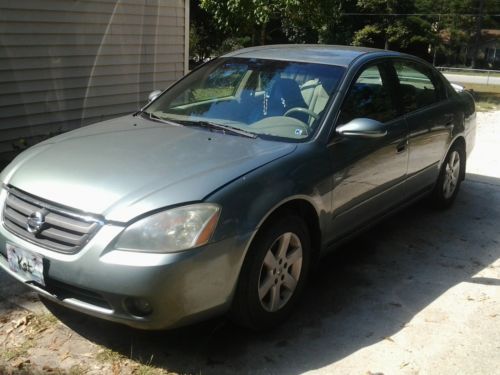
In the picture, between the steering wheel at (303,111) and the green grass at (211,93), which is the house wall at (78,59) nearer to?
the green grass at (211,93)

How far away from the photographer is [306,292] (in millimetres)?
3855

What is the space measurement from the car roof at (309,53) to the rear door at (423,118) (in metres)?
0.34

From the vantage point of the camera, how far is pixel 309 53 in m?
4.29

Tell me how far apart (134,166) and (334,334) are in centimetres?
152

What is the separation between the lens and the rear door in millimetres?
4559

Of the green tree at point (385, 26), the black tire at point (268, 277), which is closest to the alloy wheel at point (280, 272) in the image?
the black tire at point (268, 277)

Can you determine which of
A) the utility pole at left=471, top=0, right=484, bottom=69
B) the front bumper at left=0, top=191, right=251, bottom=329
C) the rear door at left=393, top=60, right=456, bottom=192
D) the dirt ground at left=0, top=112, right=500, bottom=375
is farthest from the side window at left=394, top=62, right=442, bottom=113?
the utility pole at left=471, top=0, right=484, bottom=69

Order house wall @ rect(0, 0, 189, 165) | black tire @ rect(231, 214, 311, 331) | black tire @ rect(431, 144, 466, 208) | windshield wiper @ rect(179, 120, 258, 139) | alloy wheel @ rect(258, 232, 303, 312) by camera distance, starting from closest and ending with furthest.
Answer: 1. black tire @ rect(231, 214, 311, 331)
2. alloy wheel @ rect(258, 232, 303, 312)
3. windshield wiper @ rect(179, 120, 258, 139)
4. black tire @ rect(431, 144, 466, 208)
5. house wall @ rect(0, 0, 189, 165)

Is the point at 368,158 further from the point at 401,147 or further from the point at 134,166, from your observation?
the point at 134,166

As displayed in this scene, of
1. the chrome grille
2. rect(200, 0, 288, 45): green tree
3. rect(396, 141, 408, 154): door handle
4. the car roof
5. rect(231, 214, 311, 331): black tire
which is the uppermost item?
rect(200, 0, 288, 45): green tree

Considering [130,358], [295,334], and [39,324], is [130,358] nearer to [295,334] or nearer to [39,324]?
[39,324]

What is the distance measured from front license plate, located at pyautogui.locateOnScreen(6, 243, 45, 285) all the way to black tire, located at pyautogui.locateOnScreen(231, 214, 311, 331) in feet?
3.33

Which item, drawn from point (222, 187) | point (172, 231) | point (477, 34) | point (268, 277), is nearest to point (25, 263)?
point (172, 231)

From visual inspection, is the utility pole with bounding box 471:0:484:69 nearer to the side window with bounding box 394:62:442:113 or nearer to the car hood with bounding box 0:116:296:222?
the side window with bounding box 394:62:442:113
